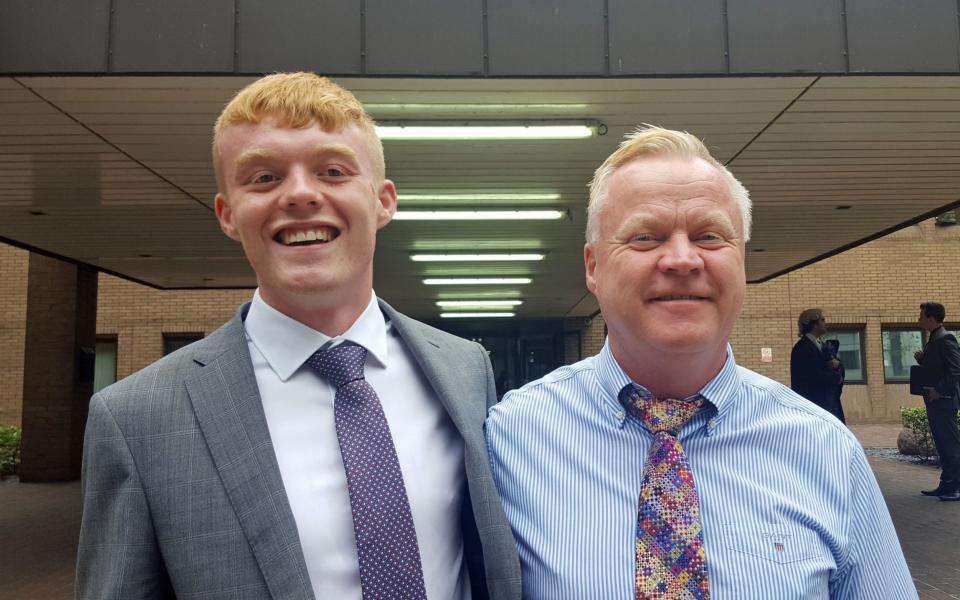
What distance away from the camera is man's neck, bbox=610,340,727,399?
1.94 m

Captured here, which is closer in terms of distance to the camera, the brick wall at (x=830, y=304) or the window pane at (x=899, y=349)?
the brick wall at (x=830, y=304)

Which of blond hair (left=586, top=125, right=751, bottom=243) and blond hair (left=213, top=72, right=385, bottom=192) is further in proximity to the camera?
blond hair (left=586, top=125, right=751, bottom=243)

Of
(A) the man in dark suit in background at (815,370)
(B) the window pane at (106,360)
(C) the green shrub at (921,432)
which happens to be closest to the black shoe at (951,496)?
(A) the man in dark suit in background at (815,370)

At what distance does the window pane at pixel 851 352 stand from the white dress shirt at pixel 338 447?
23.6m

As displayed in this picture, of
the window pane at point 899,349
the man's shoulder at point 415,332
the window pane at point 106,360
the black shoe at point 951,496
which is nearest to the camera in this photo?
the man's shoulder at point 415,332

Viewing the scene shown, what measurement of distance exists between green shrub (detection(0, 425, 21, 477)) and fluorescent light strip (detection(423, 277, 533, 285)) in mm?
8346

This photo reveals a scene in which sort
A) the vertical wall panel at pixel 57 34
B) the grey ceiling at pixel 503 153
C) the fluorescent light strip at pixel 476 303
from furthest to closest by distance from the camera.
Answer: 1. the fluorescent light strip at pixel 476 303
2. the grey ceiling at pixel 503 153
3. the vertical wall panel at pixel 57 34

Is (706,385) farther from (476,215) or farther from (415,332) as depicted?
(476,215)

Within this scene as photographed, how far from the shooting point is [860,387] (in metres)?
23.0

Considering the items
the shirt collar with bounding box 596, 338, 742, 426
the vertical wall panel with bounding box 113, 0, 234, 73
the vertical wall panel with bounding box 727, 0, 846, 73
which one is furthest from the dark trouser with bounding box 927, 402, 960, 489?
the shirt collar with bounding box 596, 338, 742, 426

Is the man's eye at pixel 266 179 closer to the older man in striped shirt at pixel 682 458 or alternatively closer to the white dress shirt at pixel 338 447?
the white dress shirt at pixel 338 447

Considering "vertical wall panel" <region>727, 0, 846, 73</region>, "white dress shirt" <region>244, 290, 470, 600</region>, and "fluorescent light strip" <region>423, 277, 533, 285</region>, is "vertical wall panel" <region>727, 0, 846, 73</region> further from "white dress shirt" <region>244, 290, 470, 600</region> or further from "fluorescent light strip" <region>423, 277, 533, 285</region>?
"fluorescent light strip" <region>423, 277, 533, 285</region>

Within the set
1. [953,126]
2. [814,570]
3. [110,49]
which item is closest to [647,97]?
[953,126]

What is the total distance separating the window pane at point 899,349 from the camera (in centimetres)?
2359
